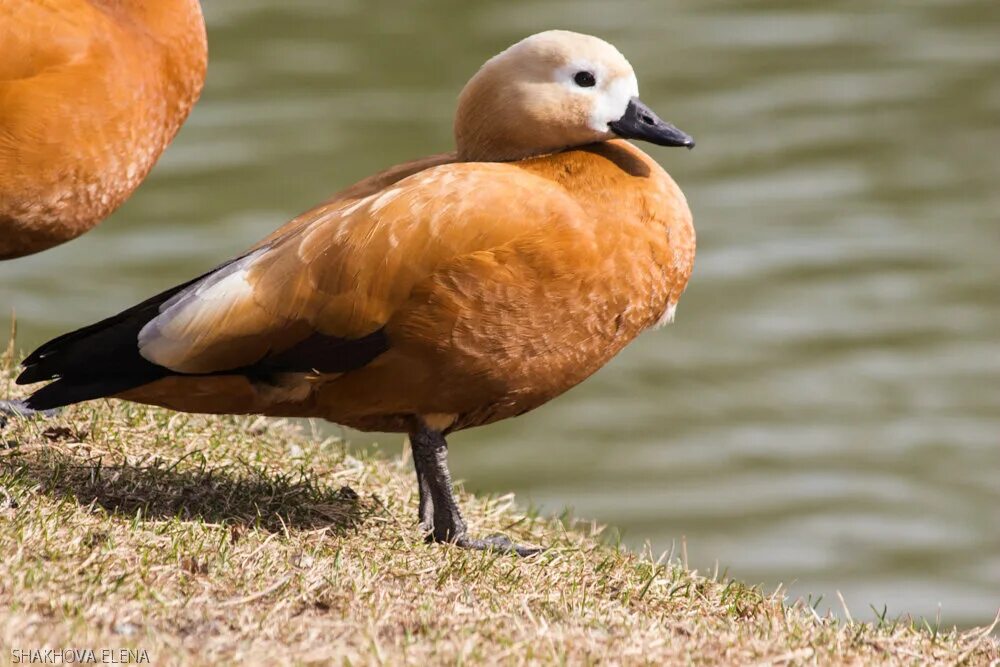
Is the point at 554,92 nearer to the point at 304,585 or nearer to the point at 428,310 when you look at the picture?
the point at 428,310

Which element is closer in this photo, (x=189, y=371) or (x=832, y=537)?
(x=189, y=371)

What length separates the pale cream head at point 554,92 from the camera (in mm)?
5328

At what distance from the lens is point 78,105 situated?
5.50m

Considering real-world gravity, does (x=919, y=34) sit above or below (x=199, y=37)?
below

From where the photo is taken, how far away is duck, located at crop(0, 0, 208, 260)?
5.43 m

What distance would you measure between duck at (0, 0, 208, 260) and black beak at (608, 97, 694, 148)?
1644 millimetres

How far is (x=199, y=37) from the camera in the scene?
5.97 m

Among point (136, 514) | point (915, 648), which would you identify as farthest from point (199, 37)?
point (915, 648)

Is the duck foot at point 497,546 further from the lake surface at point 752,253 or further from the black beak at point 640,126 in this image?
the lake surface at point 752,253

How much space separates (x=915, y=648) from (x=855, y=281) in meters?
8.14

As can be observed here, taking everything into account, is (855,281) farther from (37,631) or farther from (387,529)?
(37,631)

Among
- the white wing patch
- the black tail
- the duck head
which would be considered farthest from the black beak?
the black tail

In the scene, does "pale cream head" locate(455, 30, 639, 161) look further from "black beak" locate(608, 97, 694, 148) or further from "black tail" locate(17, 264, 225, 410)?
"black tail" locate(17, 264, 225, 410)

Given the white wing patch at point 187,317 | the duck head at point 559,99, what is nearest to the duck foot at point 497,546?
the white wing patch at point 187,317
